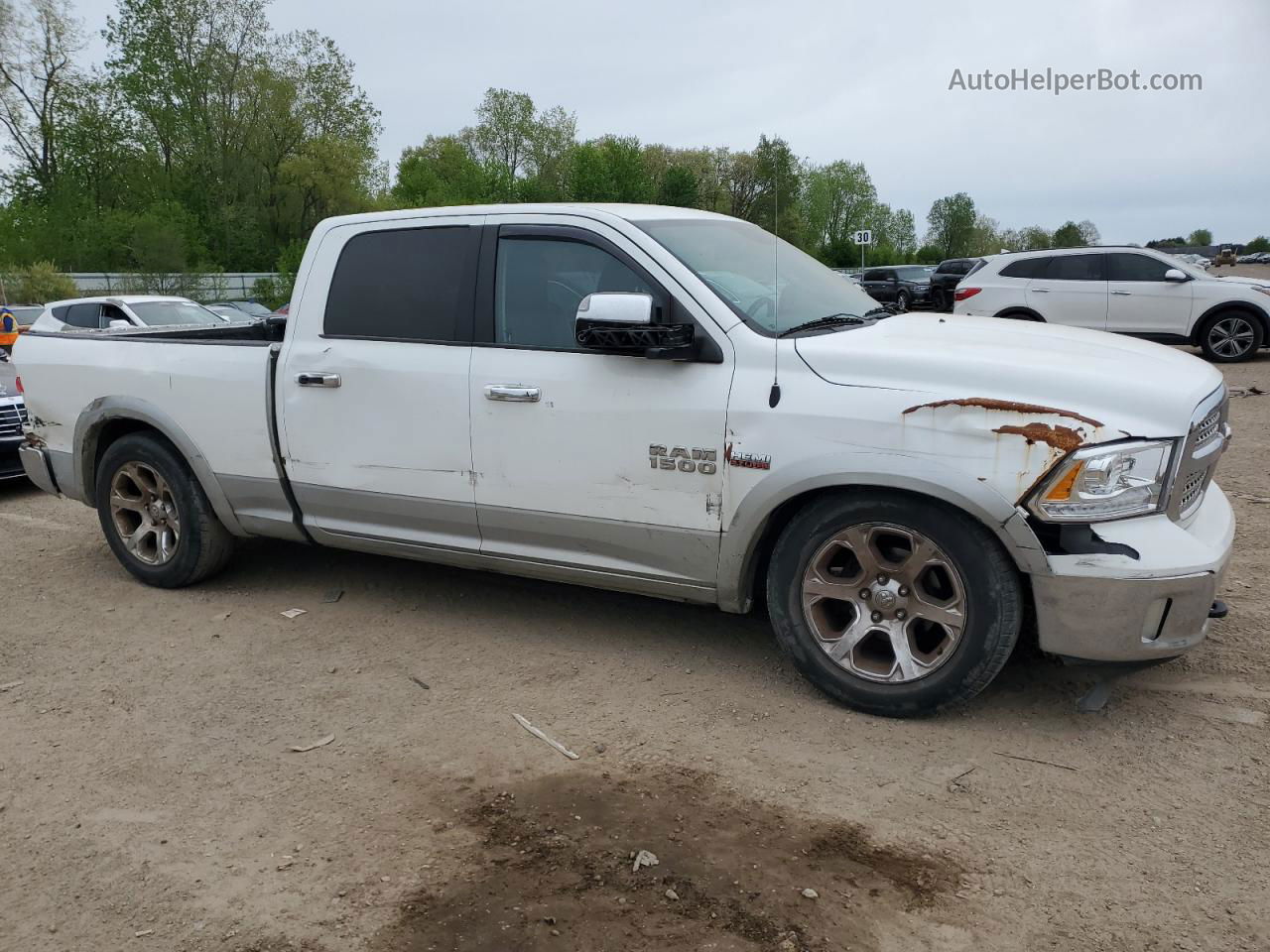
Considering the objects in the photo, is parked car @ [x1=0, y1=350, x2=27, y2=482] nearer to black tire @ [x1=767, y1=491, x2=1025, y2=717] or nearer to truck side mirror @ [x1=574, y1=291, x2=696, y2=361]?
truck side mirror @ [x1=574, y1=291, x2=696, y2=361]

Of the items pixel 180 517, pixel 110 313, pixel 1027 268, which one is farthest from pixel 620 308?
pixel 110 313

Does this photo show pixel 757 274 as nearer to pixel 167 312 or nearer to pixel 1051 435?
pixel 1051 435

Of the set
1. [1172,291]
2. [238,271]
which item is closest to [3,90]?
[238,271]

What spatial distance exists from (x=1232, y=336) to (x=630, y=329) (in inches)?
544

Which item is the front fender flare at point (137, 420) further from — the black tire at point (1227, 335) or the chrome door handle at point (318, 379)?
the black tire at point (1227, 335)

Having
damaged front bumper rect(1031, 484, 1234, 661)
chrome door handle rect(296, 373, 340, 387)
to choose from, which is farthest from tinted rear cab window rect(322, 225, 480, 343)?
damaged front bumper rect(1031, 484, 1234, 661)

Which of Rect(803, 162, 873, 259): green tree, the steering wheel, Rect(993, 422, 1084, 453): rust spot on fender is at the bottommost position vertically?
Rect(993, 422, 1084, 453): rust spot on fender

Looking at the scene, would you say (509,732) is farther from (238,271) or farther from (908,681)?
(238,271)

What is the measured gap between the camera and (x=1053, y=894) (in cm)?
267

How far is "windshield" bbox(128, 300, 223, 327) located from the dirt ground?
38.2 feet

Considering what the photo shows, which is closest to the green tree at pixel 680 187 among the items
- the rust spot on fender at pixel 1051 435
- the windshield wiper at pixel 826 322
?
the windshield wiper at pixel 826 322

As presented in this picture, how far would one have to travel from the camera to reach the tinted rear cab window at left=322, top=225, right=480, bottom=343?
441 cm

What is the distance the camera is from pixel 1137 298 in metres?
14.5

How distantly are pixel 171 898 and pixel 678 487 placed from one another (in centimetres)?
213
